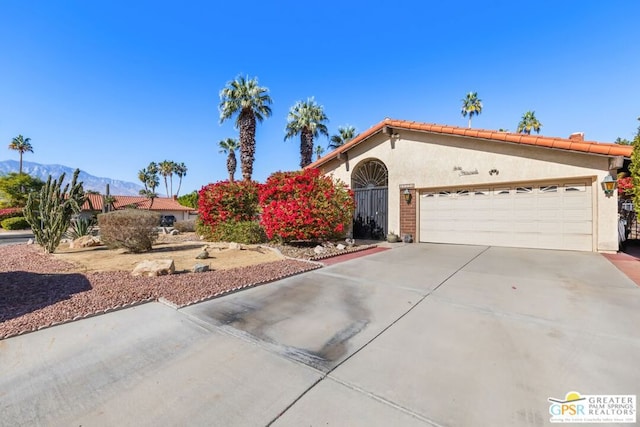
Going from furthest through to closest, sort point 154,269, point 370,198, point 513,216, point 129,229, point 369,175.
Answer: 1. point 369,175
2. point 370,198
3. point 513,216
4. point 129,229
5. point 154,269

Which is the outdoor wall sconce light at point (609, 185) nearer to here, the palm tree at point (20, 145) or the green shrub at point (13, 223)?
the green shrub at point (13, 223)

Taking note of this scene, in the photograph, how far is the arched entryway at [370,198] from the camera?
12336 millimetres

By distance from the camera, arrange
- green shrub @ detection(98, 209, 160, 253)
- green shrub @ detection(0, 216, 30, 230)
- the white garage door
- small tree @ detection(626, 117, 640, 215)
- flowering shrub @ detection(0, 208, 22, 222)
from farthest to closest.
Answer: flowering shrub @ detection(0, 208, 22, 222), green shrub @ detection(0, 216, 30, 230), green shrub @ detection(98, 209, 160, 253), the white garage door, small tree @ detection(626, 117, 640, 215)

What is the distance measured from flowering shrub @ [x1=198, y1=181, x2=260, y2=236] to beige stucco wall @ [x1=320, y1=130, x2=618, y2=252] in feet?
14.5

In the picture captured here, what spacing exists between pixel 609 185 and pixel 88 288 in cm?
1354

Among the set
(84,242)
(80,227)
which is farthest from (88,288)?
(80,227)

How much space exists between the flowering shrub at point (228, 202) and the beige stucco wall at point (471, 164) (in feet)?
14.5

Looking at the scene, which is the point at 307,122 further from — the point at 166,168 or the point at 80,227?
the point at 166,168

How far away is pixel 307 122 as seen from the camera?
23.8 metres

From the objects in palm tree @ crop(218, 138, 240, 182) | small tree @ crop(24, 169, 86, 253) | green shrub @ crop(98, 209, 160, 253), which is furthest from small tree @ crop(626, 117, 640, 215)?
palm tree @ crop(218, 138, 240, 182)

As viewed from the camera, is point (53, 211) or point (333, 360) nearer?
point (333, 360)

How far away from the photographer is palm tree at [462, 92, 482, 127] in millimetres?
32594

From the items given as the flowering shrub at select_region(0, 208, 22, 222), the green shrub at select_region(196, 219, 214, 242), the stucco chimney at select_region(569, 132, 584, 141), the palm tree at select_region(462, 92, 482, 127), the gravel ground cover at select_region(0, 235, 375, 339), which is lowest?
the gravel ground cover at select_region(0, 235, 375, 339)

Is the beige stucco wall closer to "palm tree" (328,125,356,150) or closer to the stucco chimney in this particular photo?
the stucco chimney
